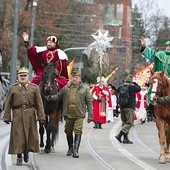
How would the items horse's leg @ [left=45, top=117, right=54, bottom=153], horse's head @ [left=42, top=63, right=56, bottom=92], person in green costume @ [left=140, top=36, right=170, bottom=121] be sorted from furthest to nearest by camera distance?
horse's leg @ [left=45, top=117, right=54, bottom=153]
horse's head @ [left=42, top=63, right=56, bottom=92]
person in green costume @ [left=140, top=36, right=170, bottom=121]

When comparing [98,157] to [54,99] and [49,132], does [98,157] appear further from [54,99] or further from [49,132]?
[54,99]

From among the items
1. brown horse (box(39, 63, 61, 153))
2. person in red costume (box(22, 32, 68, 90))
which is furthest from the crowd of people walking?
brown horse (box(39, 63, 61, 153))

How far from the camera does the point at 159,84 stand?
14641 mm

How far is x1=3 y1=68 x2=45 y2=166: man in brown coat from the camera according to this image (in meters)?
13.5

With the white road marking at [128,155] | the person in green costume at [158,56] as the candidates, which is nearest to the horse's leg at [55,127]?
the white road marking at [128,155]

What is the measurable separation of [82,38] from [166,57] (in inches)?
2599

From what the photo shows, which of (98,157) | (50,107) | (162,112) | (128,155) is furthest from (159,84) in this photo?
(50,107)

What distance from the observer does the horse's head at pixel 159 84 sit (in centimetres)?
1458

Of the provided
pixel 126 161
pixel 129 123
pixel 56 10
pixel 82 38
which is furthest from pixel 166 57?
pixel 82 38

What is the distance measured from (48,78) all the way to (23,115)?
2005 millimetres

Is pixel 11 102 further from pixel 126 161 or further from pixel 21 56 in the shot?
pixel 21 56

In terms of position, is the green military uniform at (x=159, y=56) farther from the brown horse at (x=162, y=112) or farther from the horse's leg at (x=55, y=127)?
the horse's leg at (x=55, y=127)

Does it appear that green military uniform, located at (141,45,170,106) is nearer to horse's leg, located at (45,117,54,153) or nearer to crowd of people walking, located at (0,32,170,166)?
crowd of people walking, located at (0,32,170,166)

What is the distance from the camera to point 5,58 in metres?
56.8
